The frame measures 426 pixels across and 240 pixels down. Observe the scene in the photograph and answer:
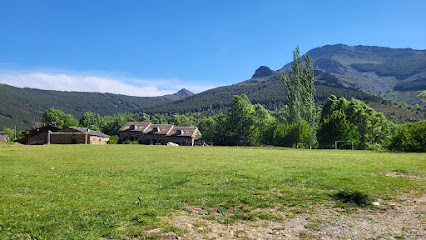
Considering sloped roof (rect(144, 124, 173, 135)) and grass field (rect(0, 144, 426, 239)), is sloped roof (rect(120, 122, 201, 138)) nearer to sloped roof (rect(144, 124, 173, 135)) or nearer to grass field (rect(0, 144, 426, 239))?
sloped roof (rect(144, 124, 173, 135))

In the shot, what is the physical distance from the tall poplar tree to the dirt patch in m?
57.2

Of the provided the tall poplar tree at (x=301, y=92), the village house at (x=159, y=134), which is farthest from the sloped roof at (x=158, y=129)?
the tall poplar tree at (x=301, y=92)

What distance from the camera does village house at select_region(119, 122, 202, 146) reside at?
85062 millimetres

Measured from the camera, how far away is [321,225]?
20.3 feet

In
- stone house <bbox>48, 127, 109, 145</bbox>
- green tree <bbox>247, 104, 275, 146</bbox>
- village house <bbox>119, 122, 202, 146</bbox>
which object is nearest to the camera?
stone house <bbox>48, 127, 109, 145</bbox>

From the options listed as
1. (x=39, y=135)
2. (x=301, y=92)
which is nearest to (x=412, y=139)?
(x=301, y=92)

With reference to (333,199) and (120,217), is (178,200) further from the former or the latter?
(333,199)

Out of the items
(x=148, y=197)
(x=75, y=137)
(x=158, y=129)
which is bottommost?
(x=148, y=197)

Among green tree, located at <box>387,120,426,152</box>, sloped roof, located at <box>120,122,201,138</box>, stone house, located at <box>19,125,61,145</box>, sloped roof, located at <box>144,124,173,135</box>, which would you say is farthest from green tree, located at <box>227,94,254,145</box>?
stone house, located at <box>19,125,61,145</box>

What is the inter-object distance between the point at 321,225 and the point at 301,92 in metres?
60.2

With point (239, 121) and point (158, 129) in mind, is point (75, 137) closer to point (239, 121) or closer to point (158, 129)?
point (158, 129)

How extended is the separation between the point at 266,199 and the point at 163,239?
13.4 feet

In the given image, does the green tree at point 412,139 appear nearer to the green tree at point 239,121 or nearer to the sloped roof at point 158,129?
the green tree at point 239,121

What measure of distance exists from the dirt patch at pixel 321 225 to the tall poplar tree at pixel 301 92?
57163mm
